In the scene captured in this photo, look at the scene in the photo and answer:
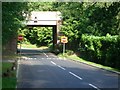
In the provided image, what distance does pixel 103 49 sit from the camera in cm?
4569

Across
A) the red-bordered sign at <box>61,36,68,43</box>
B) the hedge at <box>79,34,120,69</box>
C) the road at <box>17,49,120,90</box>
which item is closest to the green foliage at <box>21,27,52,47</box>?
the red-bordered sign at <box>61,36,68,43</box>

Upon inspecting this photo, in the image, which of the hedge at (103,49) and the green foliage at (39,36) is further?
the green foliage at (39,36)

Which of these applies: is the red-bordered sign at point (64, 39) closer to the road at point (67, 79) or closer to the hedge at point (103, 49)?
the hedge at point (103, 49)

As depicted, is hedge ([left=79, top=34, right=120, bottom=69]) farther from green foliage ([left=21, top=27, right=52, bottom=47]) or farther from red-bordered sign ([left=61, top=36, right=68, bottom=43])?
green foliage ([left=21, top=27, right=52, bottom=47])

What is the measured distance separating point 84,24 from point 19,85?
1612 inches

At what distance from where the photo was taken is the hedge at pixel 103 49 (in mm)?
38669

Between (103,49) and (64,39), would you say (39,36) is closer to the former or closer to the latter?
(64,39)

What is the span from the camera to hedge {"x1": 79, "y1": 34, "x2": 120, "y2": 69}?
38.7 metres

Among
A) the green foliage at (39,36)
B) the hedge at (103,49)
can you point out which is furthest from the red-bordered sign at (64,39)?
the green foliage at (39,36)

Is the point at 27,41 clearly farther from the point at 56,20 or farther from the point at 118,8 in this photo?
the point at 118,8

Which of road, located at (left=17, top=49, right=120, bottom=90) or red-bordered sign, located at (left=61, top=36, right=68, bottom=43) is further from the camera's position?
red-bordered sign, located at (left=61, top=36, right=68, bottom=43)

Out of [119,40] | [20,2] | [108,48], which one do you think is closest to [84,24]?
[108,48]

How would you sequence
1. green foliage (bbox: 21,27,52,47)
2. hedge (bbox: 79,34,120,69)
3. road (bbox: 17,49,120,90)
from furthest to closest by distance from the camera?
green foliage (bbox: 21,27,52,47)
hedge (bbox: 79,34,120,69)
road (bbox: 17,49,120,90)

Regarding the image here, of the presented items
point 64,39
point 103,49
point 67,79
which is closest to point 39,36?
Answer: point 64,39
